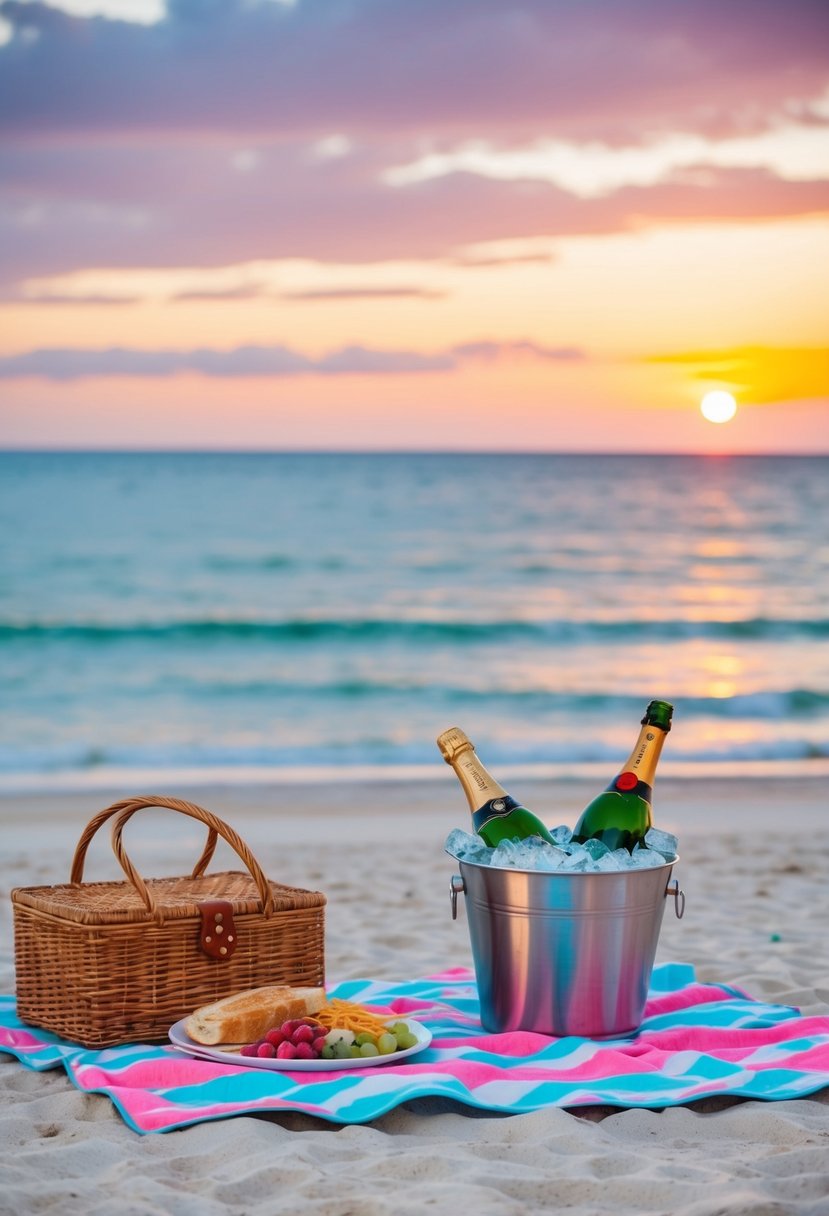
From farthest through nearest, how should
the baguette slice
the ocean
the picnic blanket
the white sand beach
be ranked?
the ocean
the baguette slice
the picnic blanket
the white sand beach

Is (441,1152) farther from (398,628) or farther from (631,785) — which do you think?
(398,628)

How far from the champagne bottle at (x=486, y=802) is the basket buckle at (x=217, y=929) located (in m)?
0.69

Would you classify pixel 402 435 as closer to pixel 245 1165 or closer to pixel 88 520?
pixel 88 520

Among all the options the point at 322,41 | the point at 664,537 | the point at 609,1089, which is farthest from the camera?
the point at 664,537

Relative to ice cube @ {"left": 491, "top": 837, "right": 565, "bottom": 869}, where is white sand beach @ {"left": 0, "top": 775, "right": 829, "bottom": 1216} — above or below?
below

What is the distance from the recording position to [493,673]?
1770 centimetres

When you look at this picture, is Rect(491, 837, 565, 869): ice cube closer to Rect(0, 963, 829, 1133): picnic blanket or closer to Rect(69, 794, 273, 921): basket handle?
Rect(0, 963, 829, 1133): picnic blanket

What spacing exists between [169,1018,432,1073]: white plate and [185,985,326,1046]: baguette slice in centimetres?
3

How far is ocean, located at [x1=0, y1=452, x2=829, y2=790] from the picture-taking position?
12922 mm

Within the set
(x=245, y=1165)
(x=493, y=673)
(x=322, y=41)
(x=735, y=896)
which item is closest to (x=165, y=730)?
(x=493, y=673)

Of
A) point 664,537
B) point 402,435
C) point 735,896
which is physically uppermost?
point 402,435

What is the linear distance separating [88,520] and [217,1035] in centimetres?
3208

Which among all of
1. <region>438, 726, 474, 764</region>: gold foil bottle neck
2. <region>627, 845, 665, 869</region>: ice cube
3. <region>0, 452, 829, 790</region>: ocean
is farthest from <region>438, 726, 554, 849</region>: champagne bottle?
<region>0, 452, 829, 790</region>: ocean

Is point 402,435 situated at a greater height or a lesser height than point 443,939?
greater
